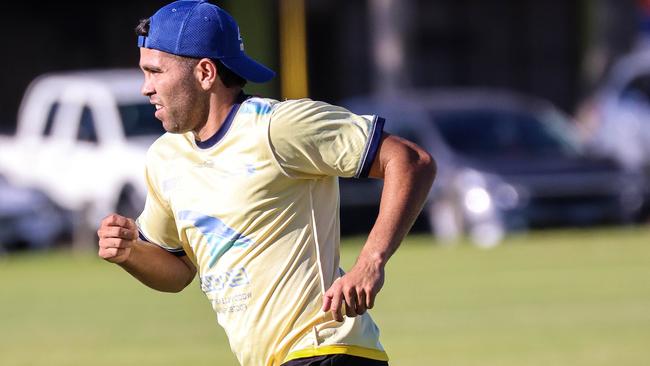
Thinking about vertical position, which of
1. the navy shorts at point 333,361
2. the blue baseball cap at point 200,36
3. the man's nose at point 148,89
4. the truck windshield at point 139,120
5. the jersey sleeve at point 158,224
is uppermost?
the blue baseball cap at point 200,36

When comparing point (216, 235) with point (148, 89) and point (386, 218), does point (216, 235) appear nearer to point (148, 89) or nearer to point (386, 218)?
point (148, 89)

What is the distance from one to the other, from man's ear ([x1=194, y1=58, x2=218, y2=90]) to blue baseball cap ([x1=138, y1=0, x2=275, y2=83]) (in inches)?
1.2

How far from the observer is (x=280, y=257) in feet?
17.2

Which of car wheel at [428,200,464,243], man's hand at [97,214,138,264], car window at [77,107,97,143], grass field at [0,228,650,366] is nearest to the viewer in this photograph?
man's hand at [97,214,138,264]

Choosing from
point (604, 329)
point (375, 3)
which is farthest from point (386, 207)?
point (375, 3)

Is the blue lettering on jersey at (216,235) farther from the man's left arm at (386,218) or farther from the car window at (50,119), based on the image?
the car window at (50,119)

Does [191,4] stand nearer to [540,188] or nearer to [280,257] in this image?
[280,257]

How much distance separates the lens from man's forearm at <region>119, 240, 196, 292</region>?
5.67 m

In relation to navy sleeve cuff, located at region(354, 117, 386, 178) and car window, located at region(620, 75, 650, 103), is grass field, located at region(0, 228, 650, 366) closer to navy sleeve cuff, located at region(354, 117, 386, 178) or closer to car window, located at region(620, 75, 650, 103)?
car window, located at region(620, 75, 650, 103)

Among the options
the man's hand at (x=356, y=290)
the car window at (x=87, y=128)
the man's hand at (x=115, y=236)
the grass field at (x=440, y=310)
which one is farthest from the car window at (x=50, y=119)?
the man's hand at (x=356, y=290)

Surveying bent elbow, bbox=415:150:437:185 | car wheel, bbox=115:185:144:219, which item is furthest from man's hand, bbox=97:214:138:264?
car wheel, bbox=115:185:144:219

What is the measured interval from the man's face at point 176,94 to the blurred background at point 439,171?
17.0 feet

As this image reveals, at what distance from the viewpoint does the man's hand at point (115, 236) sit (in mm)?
5500

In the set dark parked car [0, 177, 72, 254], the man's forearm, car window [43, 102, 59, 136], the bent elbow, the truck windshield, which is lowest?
dark parked car [0, 177, 72, 254]
